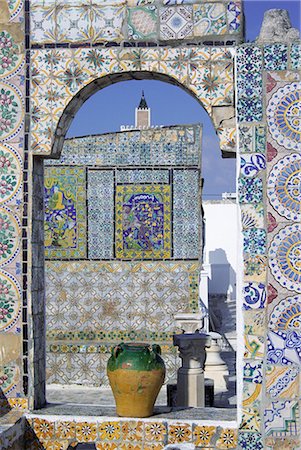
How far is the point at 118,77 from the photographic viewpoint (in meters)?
4.30

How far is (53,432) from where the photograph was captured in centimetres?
412

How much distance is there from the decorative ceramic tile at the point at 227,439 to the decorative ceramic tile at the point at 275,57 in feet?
6.30

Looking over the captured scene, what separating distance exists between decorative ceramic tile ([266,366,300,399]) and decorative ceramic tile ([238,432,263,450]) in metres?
0.23

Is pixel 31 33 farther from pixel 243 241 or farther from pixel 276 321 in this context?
pixel 276 321

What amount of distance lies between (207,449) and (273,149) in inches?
63.7

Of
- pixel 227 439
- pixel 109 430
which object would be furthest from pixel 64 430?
pixel 227 439

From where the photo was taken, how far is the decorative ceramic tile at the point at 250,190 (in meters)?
3.93

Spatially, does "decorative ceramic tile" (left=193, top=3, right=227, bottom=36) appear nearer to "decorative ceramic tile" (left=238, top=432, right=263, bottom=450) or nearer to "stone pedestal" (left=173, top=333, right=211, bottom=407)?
"decorative ceramic tile" (left=238, top=432, right=263, bottom=450)

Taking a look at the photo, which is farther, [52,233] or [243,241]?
[52,233]

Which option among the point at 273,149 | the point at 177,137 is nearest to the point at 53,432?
the point at 273,149

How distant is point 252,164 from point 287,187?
22 centimetres

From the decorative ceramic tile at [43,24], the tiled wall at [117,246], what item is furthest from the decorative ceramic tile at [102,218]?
the decorative ceramic tile at [43,24]

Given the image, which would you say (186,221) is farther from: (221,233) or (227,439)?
(221,233)

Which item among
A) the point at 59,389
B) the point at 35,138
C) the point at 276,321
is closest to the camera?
the point at 276,321
